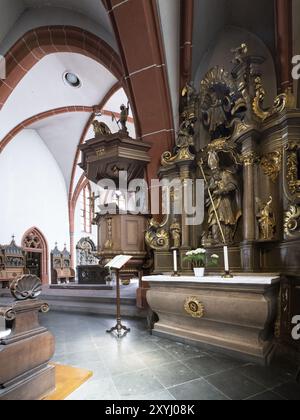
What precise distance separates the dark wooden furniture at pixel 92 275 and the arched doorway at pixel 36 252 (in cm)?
361

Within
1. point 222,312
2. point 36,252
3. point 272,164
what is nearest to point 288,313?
point 222,312

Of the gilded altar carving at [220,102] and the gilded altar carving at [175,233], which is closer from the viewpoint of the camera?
the gilded altar carving at [220,102]

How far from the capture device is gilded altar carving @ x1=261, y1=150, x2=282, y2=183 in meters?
3.36

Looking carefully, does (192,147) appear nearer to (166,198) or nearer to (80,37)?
(166,198)

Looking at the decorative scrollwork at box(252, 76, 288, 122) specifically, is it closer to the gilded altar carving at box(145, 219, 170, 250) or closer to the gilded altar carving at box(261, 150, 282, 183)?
the gilded altar carving at box(261, 150, 282, 183)

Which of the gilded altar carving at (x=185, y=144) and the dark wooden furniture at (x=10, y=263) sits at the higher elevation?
the gilded altar carving at (x=185, y=144)

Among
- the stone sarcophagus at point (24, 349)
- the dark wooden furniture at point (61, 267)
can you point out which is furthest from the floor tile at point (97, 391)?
the dark wooden furniture at point (61, 267)

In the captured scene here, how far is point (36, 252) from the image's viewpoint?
1177 centimetres

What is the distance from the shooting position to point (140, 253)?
478 centimetres

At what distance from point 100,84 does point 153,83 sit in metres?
4.48

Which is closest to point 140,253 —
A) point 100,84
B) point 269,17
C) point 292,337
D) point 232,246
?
point 232,246

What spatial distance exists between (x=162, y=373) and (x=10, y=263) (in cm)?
944

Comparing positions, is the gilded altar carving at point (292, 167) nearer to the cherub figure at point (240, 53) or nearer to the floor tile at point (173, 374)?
the cherub figure at point (240, 53)

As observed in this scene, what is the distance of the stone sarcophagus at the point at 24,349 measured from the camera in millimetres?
1755
